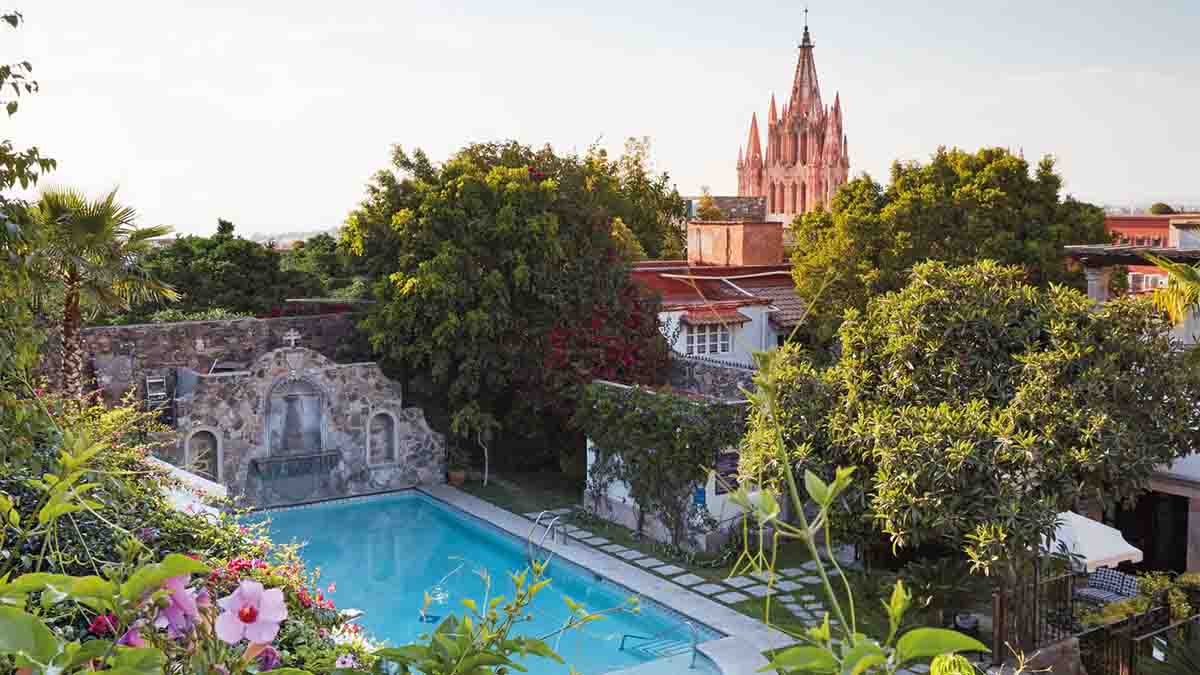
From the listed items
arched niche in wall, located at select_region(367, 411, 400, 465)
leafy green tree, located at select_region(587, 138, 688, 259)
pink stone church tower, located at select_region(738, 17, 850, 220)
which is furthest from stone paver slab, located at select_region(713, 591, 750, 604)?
pink stone church tower, located at select_region(738, 17, 850, 220)

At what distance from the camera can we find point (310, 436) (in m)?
25.3

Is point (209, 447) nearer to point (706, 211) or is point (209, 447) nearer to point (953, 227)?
point (953, 227)

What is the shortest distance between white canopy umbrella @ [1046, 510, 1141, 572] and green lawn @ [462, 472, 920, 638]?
95.0 inches

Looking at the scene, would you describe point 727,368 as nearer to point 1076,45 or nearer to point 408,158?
point 408,158

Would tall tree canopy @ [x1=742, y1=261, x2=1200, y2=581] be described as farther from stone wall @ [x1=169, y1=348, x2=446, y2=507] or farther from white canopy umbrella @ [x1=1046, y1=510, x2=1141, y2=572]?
stone wall @ [x1=169, y1=348, x2=446, y2=507]

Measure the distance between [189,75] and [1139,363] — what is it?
863 inches

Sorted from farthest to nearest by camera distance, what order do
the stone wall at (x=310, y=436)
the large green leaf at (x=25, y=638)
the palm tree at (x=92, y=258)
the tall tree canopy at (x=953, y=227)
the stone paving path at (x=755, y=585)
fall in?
1. the tall tree canopy at (x=953, y=227)
2. the stone wall at (x=310, y=436)
3. the palm tree at (x=92, y=258)
4. the stone paving path at (x=755, y=585)
5. the large green leaf at (x=25, y=638)

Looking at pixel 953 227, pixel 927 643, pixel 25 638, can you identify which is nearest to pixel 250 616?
pixel 25 638

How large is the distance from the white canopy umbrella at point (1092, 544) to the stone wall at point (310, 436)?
14563 millimetres

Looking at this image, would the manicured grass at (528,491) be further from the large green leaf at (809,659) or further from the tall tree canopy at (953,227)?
the large green leaf at (809,659)

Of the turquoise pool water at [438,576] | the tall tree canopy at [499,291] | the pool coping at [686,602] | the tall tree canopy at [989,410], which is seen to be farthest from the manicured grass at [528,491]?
the tall tree canopy at [989,410]

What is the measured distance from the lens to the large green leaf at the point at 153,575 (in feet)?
6.29

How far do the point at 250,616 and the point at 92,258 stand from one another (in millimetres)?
17650

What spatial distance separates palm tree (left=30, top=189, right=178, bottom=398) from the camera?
693 inches
